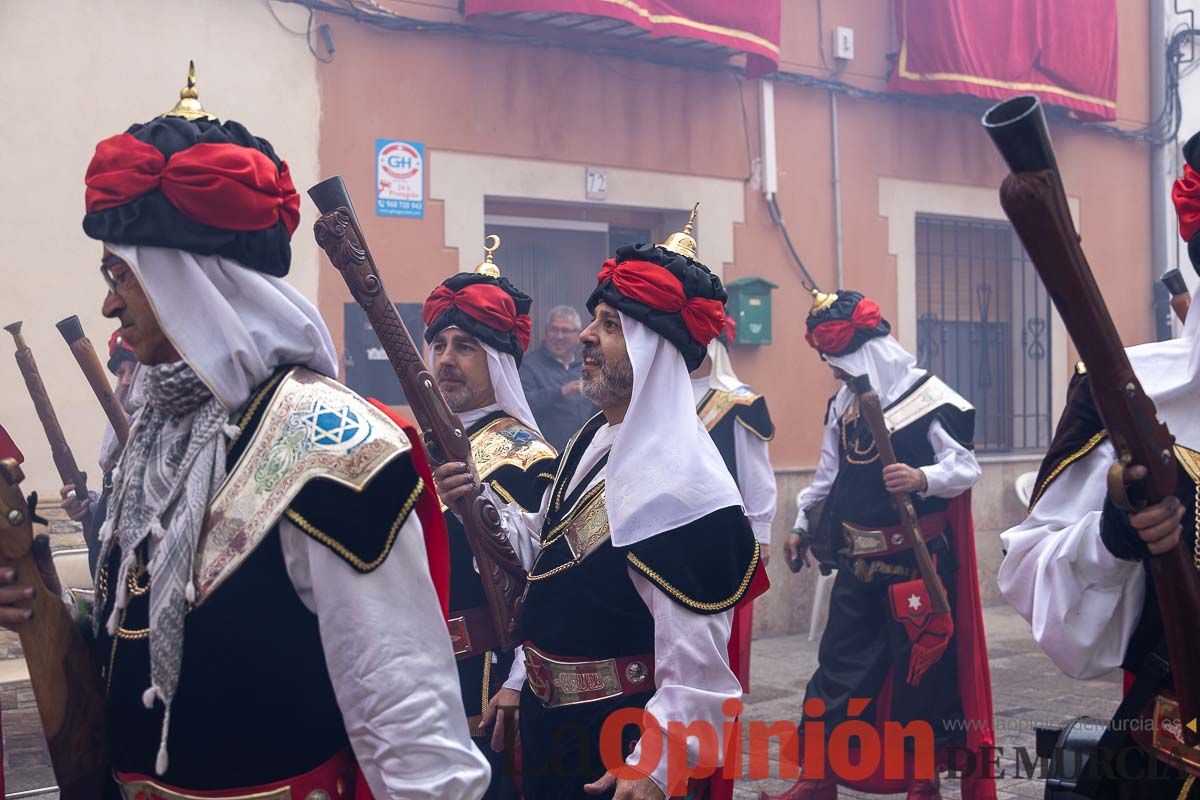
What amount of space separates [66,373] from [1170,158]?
1074 centimetres

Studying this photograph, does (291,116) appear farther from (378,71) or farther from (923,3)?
(923,3)

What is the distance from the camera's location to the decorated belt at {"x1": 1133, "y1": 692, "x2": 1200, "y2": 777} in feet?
8.60

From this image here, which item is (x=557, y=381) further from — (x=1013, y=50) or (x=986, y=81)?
(x=1013, y=50)

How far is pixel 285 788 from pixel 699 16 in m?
8.12

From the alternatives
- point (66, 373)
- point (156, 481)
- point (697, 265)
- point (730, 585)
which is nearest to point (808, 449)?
point (66, 373)

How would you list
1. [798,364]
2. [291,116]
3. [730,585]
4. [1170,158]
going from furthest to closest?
[1170,158] → [798,364] → [291,116] → [730,585]

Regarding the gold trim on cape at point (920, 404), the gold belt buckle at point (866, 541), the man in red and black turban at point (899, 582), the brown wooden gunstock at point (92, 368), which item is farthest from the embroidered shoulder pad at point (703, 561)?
the gold trim on cape at point (920, 404)

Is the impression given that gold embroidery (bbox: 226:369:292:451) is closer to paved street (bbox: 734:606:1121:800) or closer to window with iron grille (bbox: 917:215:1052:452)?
paved street (bbox: 734:606:1121:800)

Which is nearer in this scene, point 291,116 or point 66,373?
point 66,373

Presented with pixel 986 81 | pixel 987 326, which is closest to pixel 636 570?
pixel 986 81

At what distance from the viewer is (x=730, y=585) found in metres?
3.41

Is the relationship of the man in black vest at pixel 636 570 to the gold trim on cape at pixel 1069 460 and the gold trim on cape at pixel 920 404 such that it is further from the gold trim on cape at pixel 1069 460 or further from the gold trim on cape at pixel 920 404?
the gold trim on cape at pixel 920 404

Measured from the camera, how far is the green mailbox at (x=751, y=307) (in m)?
10.1

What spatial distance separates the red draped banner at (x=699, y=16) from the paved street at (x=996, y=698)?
14.4ft
